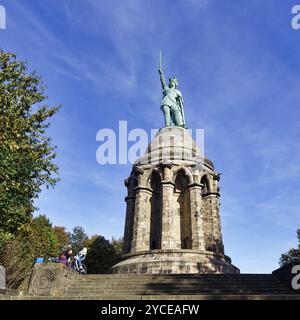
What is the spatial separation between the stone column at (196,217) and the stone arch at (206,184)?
1446 millimetres

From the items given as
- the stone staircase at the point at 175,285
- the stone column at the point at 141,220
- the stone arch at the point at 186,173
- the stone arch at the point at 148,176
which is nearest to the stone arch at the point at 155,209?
the stone arch at the point at 148,176

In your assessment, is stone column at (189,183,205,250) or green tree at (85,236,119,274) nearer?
stone column at (189,183,205,250)

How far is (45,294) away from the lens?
408 inches

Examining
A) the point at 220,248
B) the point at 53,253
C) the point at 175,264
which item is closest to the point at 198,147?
the point at 220,248

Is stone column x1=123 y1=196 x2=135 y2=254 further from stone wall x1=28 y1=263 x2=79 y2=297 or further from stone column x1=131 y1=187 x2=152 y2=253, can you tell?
stone wall x1=28 y1=263 x2=79 y2=297

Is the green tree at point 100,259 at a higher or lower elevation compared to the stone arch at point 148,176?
lower

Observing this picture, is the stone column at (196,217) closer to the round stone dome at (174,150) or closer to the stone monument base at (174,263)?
the stone monument base at (174,263)

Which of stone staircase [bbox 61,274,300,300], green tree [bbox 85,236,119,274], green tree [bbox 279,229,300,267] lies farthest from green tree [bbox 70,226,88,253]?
stone staircase [bbox 61,274,300,300]

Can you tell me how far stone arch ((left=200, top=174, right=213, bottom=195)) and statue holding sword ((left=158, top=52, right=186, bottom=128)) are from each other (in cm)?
551

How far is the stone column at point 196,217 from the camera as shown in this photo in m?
19.0

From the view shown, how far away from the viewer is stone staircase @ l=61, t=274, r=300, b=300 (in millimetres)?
11211

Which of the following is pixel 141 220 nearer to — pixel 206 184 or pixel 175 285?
pixel 206 184

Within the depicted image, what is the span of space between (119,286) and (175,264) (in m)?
5.31

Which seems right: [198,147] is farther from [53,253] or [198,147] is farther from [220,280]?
[53,253]
